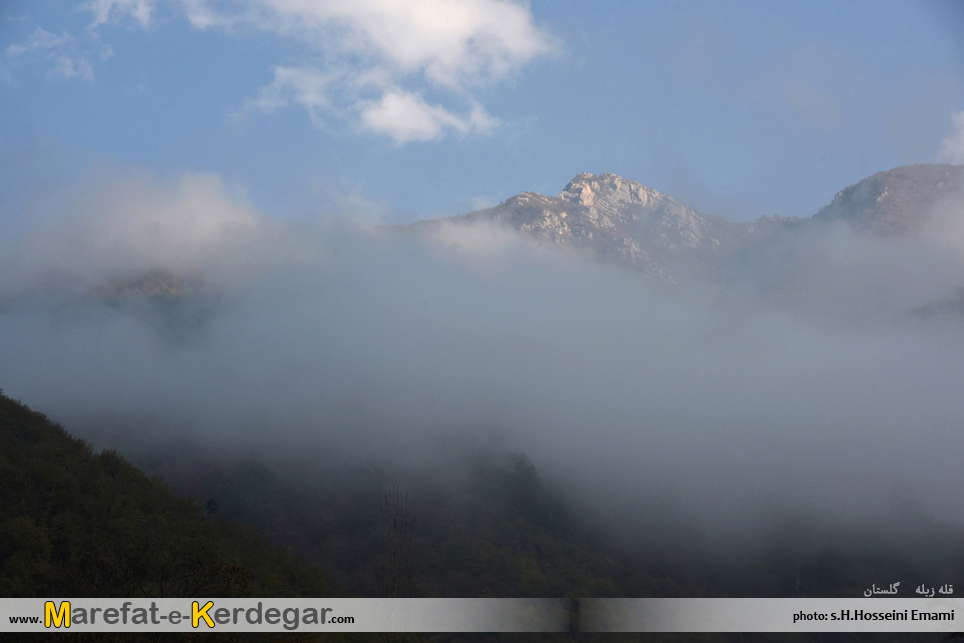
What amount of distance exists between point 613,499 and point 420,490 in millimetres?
49496

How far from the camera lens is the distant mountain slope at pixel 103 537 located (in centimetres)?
2705

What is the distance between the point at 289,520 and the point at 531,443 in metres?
86.8

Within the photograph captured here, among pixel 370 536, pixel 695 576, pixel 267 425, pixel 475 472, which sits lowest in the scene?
pixel 695 576

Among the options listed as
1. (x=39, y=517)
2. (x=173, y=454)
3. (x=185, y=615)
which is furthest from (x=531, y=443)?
(x=185, y=615)

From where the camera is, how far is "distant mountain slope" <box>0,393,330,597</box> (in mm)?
27047

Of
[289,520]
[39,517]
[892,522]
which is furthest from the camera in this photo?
[892,522]

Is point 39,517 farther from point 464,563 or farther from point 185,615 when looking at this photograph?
point 464,563

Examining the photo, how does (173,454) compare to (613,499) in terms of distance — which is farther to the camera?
(613,499)

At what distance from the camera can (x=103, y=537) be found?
3853 cm

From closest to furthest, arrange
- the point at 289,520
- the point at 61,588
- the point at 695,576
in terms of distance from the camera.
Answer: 1. the point at 61,588
2. the point at 289,520
3. the point at 695,576

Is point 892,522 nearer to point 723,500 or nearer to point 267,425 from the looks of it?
point 723,500

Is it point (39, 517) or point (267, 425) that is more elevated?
point (267, 425)

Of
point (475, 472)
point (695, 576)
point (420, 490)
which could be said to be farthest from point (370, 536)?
point (695, 576)

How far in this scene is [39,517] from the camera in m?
37.7
